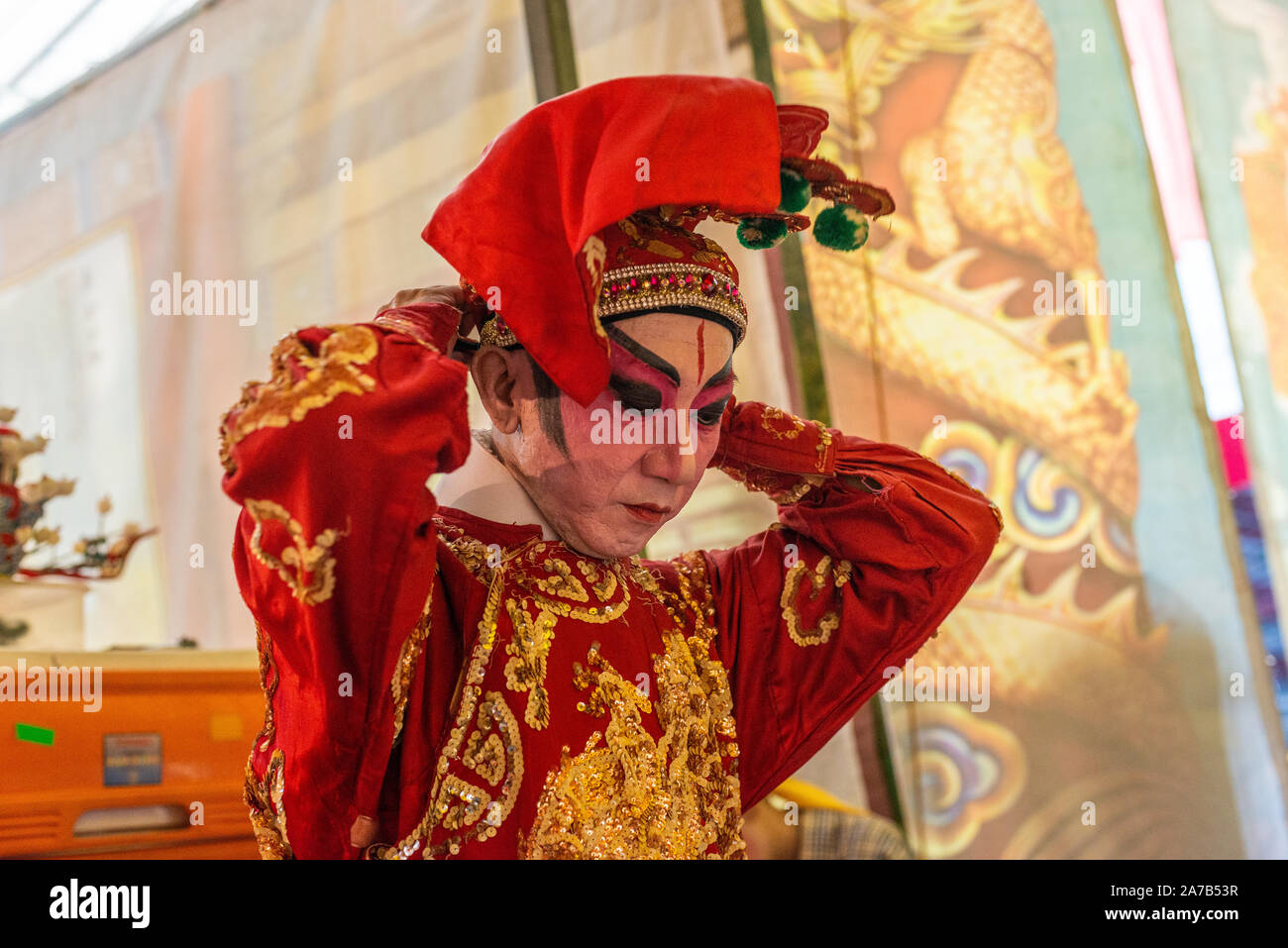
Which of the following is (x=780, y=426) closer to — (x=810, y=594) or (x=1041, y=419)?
(x=810, y=594)

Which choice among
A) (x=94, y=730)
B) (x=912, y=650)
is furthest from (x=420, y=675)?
(x=94, y=730)

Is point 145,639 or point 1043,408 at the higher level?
point 1043,408

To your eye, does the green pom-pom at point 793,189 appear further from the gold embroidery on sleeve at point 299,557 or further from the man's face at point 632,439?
the gold embroidery on sleeve at point 299,557

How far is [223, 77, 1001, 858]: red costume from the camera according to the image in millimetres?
995

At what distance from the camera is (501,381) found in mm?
1350

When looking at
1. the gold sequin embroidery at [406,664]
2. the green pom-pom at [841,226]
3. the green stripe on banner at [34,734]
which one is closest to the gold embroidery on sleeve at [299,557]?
the gold sequin embroidery at [406,664]

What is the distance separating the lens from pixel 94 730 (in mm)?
1779

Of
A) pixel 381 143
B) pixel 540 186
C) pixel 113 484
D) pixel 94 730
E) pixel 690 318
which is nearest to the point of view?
pixel 540 186

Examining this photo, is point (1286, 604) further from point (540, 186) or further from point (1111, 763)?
point (540, 186)

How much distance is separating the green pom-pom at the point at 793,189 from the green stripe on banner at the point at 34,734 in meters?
1.32

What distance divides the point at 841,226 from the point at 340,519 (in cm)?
78

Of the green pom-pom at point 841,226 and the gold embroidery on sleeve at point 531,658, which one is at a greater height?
the green pom-pom at point 841,226

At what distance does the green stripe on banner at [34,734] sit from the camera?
1.71 meters
